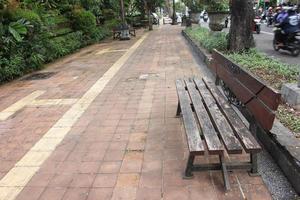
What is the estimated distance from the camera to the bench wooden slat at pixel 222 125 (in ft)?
10.5

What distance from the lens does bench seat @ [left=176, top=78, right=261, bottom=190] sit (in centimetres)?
322

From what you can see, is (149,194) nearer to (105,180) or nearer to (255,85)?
(105,180)

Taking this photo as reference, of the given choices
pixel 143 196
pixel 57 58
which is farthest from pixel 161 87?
pixel 57 58

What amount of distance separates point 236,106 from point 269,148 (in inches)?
53.5

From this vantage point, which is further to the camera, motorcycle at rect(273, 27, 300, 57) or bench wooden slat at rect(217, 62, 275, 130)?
motorcycle at rect(273, 27, 300, 57)

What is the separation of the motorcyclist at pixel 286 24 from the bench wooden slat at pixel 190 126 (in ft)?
23.5

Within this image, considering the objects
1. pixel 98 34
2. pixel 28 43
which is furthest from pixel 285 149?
pixel 98 34

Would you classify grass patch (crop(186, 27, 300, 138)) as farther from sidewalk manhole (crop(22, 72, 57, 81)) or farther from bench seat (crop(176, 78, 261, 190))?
sidewalk manhole (crop(22, 72, 57, 81))

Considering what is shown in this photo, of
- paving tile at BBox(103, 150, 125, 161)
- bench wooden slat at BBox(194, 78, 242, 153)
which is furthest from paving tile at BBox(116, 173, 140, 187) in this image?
bench wooden slat at BBox(194, 78, 242, 153)

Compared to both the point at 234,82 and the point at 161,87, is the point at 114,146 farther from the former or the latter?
the point at 161,87

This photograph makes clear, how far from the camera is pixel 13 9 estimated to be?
32.6ft

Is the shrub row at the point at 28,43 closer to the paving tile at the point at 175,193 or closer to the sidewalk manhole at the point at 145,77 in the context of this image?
the sidewalk manhole at the point at 145,77

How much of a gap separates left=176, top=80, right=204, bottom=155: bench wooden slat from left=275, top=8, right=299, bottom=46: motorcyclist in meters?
7.16

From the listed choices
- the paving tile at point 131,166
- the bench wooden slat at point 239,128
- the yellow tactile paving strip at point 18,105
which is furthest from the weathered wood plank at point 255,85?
the yellow tactile paving strip at point 18,105
